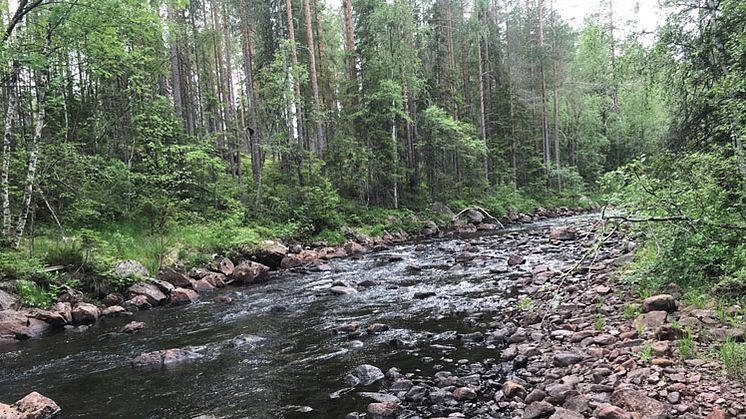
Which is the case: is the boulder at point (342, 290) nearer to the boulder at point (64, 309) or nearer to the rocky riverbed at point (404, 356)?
the rocky riverbed at point (404, 356)

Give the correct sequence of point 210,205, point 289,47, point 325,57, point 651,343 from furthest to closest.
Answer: point 325,57 → point 289,47 → point 210,205 → point 651,343

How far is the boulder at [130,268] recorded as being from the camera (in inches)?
514

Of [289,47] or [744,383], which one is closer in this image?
[744,383]

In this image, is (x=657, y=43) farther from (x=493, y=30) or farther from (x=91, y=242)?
(x=493, y=30)

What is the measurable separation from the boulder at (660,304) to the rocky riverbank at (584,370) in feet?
0.05

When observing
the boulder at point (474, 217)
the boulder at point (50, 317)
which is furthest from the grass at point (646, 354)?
the boulder at point (474, 217)

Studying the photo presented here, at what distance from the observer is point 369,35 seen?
93.5 feet

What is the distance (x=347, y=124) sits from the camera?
89.7ft

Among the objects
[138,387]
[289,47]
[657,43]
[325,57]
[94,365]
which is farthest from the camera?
[325,57]

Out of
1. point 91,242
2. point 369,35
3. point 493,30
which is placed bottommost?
point 91,242

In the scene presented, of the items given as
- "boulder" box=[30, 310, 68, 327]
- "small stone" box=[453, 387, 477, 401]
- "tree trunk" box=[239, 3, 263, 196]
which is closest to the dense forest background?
"tree trunk" box=[239, 3, 263, 196]

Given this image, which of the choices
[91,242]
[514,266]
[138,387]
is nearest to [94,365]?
[138,387]

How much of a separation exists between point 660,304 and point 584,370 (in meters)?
2.11

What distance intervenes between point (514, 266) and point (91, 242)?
12369 millimetres
